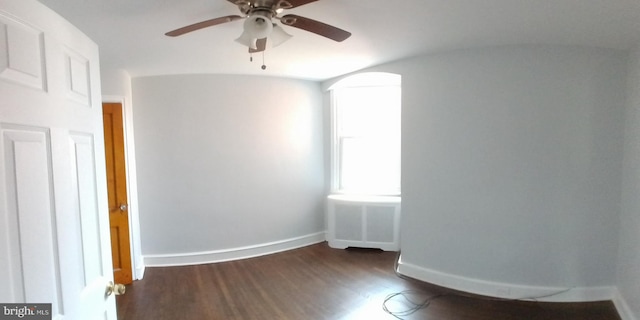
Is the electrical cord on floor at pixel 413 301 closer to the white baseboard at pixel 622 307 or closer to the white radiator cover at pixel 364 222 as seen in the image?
the white baseboard at pixel 622 307

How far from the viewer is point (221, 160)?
11.7ft

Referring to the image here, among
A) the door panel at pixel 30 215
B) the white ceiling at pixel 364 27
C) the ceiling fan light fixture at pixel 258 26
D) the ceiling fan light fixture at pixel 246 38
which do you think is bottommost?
the door panel at pixel 30 215

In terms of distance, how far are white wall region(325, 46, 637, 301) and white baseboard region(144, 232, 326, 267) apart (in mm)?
1930

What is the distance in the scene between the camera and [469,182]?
8.83 ft

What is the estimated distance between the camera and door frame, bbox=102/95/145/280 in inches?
121

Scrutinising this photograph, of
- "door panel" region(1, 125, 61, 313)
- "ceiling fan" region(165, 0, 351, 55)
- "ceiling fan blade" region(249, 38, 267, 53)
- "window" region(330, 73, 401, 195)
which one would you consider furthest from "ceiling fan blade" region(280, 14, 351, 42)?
"window" region(330, 73, 401, 195)

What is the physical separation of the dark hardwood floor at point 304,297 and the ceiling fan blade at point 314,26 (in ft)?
7.22

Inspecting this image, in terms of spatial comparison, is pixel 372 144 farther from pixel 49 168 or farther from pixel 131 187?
pixel 49 168

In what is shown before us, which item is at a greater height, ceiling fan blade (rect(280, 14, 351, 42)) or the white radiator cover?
ceiling fan blade (rect(280, 14, 351, 42))

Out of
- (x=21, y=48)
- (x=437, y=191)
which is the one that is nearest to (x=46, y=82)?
(x=21, y=48)

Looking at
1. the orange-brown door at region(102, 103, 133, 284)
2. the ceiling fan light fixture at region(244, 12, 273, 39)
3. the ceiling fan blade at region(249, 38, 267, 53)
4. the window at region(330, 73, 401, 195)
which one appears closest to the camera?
the ceiling fan light fixture at region(244, 12, 273, 39)

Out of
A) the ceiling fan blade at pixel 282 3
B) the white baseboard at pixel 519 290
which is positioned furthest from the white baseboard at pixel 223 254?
the ceiling fan blade at pixel 282 3

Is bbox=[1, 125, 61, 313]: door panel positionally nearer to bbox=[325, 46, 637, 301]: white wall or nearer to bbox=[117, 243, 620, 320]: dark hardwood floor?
bbox=[117, 243, 620, 320]: dark hardwood floor

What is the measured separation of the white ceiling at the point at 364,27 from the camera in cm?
172
